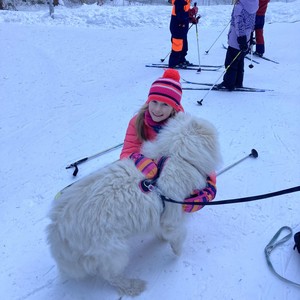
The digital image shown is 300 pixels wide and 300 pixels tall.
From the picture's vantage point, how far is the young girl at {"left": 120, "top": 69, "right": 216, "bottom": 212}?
1.96 m

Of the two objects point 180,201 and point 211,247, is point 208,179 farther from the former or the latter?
point 211,247

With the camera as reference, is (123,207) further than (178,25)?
No

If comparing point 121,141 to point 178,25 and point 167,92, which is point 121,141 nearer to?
point 167,92

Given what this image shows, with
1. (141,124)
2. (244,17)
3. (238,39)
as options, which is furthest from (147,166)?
(244,17)

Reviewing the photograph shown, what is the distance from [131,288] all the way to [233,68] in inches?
178

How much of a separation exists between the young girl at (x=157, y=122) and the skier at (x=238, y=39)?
3.21m

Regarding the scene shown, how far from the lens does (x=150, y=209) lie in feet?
5.91

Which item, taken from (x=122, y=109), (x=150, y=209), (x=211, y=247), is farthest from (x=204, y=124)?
(x=122, y=109)

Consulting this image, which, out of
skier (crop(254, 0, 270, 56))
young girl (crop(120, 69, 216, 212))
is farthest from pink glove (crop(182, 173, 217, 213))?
skier (crop(254, 0, 270, 56))

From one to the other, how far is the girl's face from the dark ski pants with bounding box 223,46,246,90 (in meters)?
3.47

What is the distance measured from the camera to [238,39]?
16.8ft

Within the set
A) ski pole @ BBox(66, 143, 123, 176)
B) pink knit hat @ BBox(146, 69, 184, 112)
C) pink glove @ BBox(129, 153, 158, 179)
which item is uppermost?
pink knit hat @ BBox(146, 69, 184, 112)

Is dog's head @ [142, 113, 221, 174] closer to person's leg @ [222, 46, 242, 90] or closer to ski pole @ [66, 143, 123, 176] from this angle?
ski pole @ [66, 143, 123, 176]

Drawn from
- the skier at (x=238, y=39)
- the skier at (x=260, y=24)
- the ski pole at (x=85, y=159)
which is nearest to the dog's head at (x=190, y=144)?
the ski pole at (x=85, y=159)
